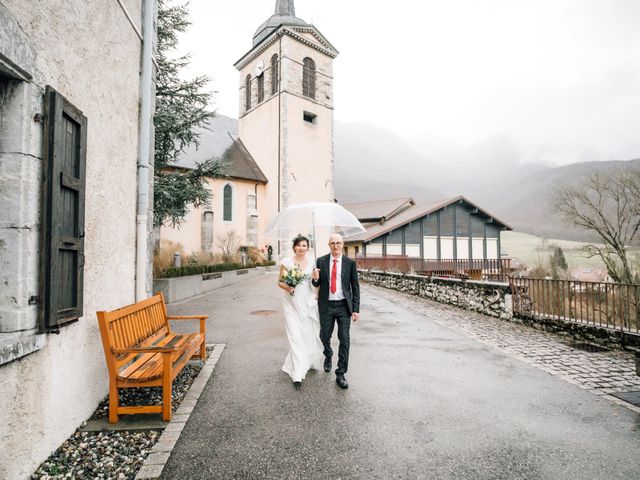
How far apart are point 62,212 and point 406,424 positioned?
11.9 ft

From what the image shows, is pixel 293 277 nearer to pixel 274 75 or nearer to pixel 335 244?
pixel 335 244

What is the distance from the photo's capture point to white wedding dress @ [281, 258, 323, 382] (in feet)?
15.4

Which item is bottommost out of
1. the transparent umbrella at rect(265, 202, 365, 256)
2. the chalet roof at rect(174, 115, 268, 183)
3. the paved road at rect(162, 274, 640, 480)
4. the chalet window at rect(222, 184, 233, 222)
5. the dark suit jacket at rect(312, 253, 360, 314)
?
the paved road at rect(162, 274, 640, 480)

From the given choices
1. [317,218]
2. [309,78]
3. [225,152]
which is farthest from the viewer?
[309,78]

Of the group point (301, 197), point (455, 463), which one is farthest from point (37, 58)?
point (301, 197)

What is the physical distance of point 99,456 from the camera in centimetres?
295

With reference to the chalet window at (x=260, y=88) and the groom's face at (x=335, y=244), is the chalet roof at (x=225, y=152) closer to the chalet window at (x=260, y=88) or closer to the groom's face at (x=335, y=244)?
the chalet window at (x=260, y=88)

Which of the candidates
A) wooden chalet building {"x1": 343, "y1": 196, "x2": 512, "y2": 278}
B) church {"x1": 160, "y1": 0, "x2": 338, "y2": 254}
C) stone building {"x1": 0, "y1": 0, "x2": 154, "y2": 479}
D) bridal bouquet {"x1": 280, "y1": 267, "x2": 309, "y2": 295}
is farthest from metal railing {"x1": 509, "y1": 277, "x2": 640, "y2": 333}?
church {"x1": 160, "y1": 0, "x2": 338, "y2": 254}

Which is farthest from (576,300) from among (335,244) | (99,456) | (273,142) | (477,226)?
(477,226)

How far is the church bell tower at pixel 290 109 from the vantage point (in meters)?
28.9

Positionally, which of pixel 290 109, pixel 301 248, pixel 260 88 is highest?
pixel 260 88

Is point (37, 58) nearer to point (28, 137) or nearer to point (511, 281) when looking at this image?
point (28, 137)

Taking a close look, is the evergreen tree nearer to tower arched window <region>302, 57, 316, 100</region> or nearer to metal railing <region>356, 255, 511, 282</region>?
metal railing <region>356, 255, 511, 282</region>

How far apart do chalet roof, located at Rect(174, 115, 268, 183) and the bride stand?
22562mm
